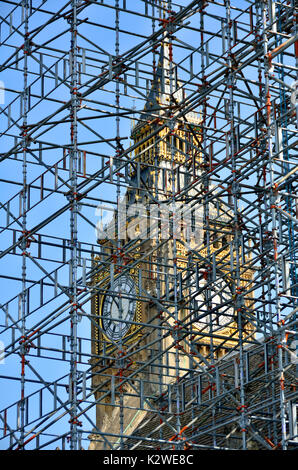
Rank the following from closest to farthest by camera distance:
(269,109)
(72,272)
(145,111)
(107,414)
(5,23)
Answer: (269,109) → (72,272) → (145,111) → (5,23) → (107,414)

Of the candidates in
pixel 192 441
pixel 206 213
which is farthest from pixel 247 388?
pixel 206 213

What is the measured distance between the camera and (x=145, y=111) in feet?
115

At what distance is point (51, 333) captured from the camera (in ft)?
111

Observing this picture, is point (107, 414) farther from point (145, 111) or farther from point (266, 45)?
point (266, 45)

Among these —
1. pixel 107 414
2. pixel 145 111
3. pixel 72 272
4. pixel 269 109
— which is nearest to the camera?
pixel 269 109

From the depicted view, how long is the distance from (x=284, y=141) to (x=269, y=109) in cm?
163

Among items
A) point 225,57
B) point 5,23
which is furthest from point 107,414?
point 225,57

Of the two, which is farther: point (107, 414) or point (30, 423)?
point (107, 414)

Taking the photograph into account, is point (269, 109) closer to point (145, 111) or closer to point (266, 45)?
point (266, 45)

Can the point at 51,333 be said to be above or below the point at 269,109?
below
